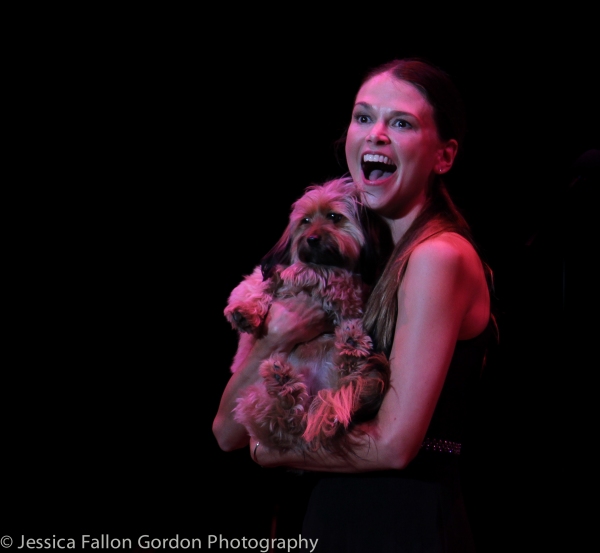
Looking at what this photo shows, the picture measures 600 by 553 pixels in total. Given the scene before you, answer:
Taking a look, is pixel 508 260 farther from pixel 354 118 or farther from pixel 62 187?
pixel 62 187

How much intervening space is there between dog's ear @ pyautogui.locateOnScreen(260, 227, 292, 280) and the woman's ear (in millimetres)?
581

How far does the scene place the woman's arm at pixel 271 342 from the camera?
1908mm

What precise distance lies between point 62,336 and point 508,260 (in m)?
2.52

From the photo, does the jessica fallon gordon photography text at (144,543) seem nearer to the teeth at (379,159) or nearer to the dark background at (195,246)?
the dark background at (195,246)

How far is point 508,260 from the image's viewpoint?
3.22 metres

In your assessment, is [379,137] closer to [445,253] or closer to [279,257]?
[445,253]

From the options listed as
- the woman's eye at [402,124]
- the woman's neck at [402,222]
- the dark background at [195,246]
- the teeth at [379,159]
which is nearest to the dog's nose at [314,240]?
the woman's neck at [402,222]

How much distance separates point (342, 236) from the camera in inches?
81.0

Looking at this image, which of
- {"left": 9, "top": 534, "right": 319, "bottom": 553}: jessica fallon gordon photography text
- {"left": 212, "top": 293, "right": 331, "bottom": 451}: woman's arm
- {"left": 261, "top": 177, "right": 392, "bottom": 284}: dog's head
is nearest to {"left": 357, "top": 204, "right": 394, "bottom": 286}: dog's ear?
{"left": 261, "top": 177, "right": 392, "bottom": 284}: dog's head

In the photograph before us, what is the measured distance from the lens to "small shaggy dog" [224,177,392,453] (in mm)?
1694

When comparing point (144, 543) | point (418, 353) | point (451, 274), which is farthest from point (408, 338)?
point (144, 543)

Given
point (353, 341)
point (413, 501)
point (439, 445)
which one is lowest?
point (413, 501)

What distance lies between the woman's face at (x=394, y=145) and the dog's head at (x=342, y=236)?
0.43 ft

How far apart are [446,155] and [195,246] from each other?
202 cm
